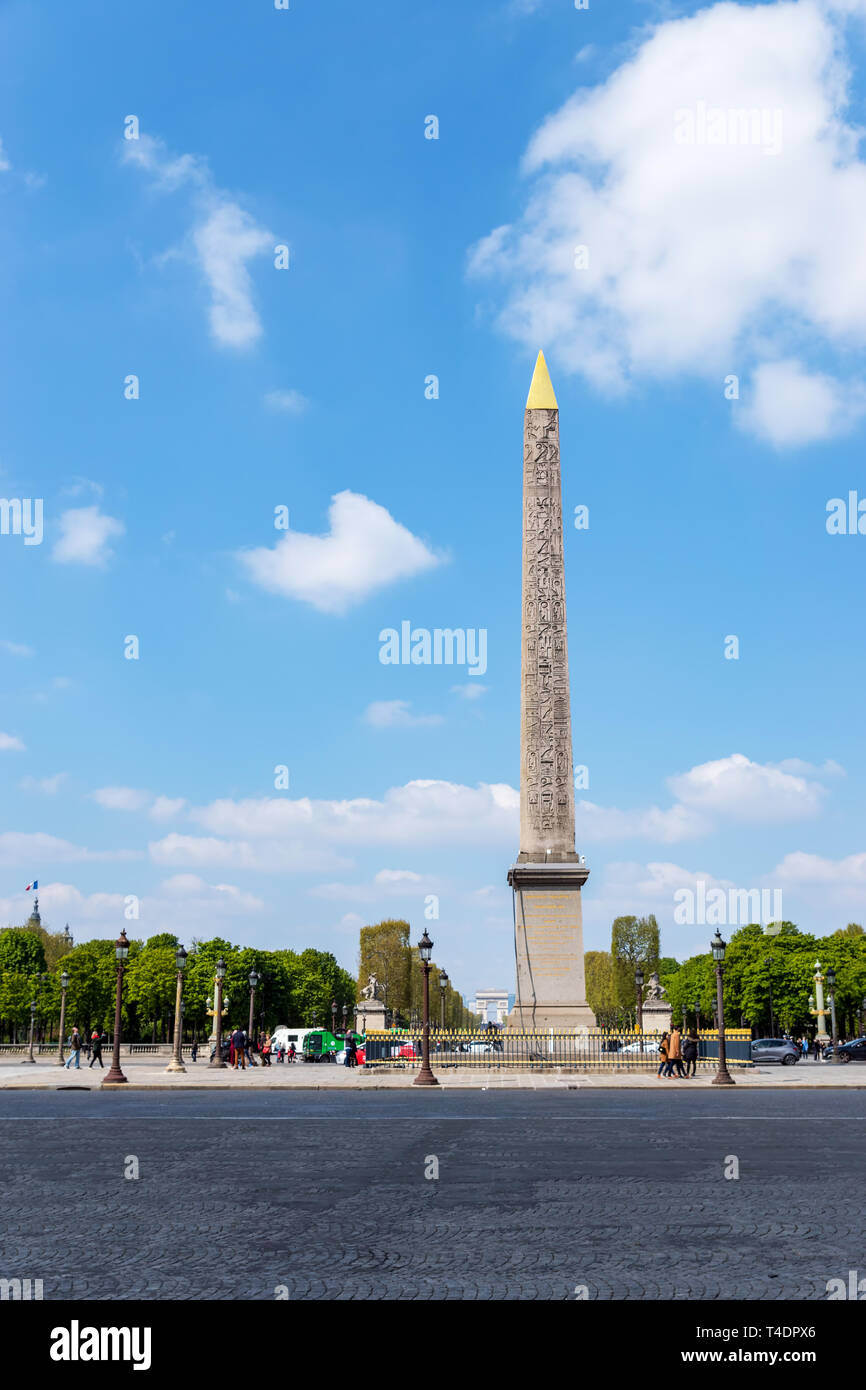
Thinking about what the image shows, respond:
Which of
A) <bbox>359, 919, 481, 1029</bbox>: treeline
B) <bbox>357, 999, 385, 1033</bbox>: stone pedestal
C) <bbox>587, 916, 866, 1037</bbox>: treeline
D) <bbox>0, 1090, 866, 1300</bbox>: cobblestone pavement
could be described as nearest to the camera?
<bbox>0, 1090, 866, 1300</bbox>: cobblestone pavement

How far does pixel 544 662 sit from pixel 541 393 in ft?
30.1

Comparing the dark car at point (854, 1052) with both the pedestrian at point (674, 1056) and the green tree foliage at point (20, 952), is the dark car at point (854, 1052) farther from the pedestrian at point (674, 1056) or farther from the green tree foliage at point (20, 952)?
the green tree foliage at point (20, 952)

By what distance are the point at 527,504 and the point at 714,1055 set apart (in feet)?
65.3

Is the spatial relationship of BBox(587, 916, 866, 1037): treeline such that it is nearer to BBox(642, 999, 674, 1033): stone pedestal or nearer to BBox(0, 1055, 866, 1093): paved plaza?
BBox(642, 999, 674, 1033): stone pedestal

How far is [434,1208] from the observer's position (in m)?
9.39

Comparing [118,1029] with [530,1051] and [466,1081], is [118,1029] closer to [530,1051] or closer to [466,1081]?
[466,1081]

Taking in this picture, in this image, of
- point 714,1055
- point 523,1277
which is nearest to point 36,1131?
point 523,1277

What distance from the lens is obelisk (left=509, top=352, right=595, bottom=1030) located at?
3572 centimetres

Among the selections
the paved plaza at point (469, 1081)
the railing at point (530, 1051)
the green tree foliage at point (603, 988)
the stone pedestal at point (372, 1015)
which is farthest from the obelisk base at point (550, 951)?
the green tree foliage at point (603, 988)

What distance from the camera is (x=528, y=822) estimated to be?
119 feet

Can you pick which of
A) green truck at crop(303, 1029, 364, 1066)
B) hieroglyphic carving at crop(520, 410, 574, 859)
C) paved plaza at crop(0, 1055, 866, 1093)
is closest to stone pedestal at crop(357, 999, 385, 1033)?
green truck at crop(303, 1029, 364, 1066)

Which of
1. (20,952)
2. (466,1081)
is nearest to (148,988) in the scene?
(20,952)

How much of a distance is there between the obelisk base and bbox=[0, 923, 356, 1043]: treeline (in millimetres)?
46278
